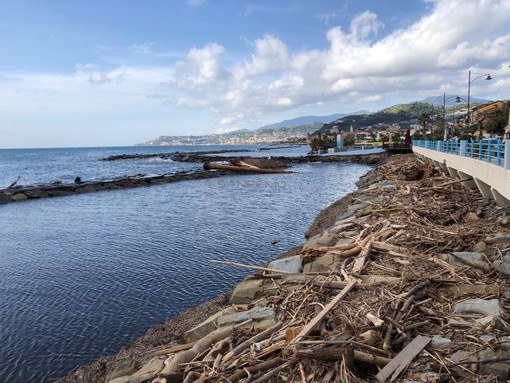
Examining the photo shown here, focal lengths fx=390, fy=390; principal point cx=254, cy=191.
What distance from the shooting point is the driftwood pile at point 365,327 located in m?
4.74

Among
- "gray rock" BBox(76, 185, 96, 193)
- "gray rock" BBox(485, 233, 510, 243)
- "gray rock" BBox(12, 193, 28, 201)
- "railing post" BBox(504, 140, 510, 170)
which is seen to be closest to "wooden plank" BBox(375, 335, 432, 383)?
"gray rock" BBox(485, 233, 510, 243)

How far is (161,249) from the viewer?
16016 millimetres

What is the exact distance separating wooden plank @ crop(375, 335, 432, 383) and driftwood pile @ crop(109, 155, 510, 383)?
1 centimetres

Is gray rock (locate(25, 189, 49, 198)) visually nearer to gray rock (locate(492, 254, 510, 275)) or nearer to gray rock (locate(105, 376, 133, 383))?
gray rock (locate(105, 376, 133, 383))

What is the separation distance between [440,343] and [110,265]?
1183 cm

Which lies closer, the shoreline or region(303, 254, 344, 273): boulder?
the shoreline

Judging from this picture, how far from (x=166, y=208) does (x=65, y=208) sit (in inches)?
315

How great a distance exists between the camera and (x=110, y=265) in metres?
14.1

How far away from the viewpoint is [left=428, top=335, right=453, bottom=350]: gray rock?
504 centimetres

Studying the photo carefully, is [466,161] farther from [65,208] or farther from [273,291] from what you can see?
[65,208]

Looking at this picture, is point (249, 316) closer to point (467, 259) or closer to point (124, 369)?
point (124, 369)

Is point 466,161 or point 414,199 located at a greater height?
point 466,161

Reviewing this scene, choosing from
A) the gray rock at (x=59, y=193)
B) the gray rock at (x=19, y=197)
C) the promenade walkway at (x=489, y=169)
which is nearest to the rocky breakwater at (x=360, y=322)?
the promenade walkway at (x=489, y=169)

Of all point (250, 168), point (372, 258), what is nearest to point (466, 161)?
point (372, 258)
